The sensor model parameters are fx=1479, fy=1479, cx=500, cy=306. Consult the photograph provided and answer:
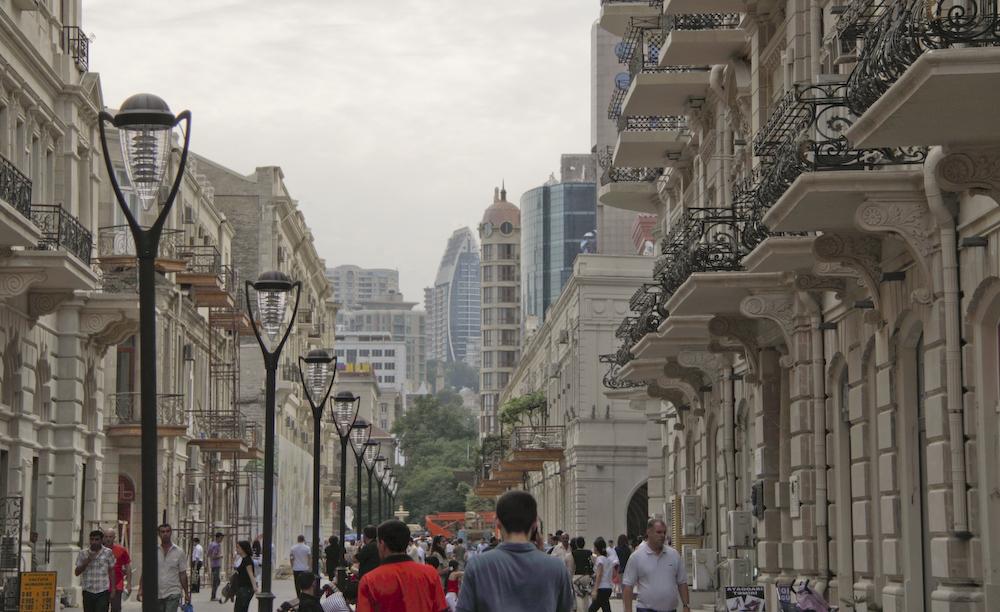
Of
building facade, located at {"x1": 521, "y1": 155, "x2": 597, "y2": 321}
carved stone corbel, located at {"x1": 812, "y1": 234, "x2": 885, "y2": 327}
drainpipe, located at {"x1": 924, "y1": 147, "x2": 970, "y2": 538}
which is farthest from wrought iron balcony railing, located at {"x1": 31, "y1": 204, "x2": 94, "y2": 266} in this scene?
building facade, located at {"x1": 521, "y1": 155, "x2": 597, "y2": 321}

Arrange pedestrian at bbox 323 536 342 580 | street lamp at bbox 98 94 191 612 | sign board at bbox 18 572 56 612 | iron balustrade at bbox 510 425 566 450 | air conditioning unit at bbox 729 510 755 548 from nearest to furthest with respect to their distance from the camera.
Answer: street lamp at bbox 98 94 191 612
sign board at bbox 18 572 56 612
air conditioning unit at bbox 729 510 755 548
pedestrian at bbox 323 536 342 580
iron balustrade at bbox 510 425 566 450

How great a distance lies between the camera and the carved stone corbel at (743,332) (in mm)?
Result: 20922

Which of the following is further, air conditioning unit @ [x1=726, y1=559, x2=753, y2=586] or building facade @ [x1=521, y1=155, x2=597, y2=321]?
building facade @ [x1=521, y1=155, x2=597, y2=321]

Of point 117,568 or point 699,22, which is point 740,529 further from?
point 117,568

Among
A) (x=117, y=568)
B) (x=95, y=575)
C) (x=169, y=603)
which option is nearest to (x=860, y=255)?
(x=169, y=603)

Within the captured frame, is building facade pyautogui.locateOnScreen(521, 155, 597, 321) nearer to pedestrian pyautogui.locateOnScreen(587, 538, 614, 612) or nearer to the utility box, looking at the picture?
the utility box

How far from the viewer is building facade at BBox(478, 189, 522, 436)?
150500 millimetres

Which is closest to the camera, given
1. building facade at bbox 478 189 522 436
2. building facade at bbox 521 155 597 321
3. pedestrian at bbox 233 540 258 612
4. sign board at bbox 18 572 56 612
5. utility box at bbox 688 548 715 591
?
sign board at bbox 18 572 56 612

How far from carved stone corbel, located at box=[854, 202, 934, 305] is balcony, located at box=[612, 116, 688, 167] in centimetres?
1486

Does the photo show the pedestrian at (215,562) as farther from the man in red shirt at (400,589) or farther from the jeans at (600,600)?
the man in red shirt at (400,589)

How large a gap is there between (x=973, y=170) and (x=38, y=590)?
41.1 ft

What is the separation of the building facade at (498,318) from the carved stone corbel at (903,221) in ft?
440

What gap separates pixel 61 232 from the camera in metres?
22.7

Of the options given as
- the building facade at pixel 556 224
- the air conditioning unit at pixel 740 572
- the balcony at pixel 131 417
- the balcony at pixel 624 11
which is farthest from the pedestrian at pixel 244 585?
the building facade at pixel 556 224
